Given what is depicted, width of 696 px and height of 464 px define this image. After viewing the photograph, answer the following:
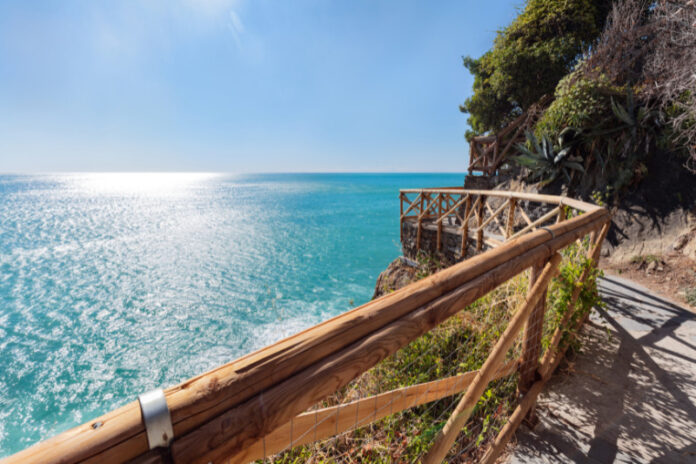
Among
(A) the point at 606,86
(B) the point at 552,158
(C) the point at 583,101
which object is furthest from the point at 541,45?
(B) the point at 552,158

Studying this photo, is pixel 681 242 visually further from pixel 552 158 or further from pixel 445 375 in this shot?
pixel 445 375

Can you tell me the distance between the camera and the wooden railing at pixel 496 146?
41.4 ft

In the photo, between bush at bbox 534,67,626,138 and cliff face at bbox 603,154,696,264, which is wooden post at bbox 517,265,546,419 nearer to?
cliff face at bbox 603,154,696,264

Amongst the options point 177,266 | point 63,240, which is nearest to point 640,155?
point 177,266

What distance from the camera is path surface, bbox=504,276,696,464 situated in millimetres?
2145

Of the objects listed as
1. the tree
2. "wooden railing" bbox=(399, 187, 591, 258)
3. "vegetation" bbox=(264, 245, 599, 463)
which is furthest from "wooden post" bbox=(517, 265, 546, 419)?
the tree

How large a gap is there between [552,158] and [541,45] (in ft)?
19.1

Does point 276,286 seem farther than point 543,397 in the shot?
Yes

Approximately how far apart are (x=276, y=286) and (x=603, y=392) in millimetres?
13714

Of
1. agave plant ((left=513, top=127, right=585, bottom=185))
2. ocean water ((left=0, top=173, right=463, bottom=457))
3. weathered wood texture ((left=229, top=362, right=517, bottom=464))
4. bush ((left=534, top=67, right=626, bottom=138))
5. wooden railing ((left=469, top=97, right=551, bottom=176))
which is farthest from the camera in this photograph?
wooden railing ((left=469, top=97, right=551, bottom=176))

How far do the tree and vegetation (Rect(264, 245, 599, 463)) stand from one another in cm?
1163

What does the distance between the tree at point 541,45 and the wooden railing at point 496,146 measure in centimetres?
90

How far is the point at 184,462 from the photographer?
630 millimetres

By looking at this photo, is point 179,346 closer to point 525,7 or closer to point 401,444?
point 401,444
